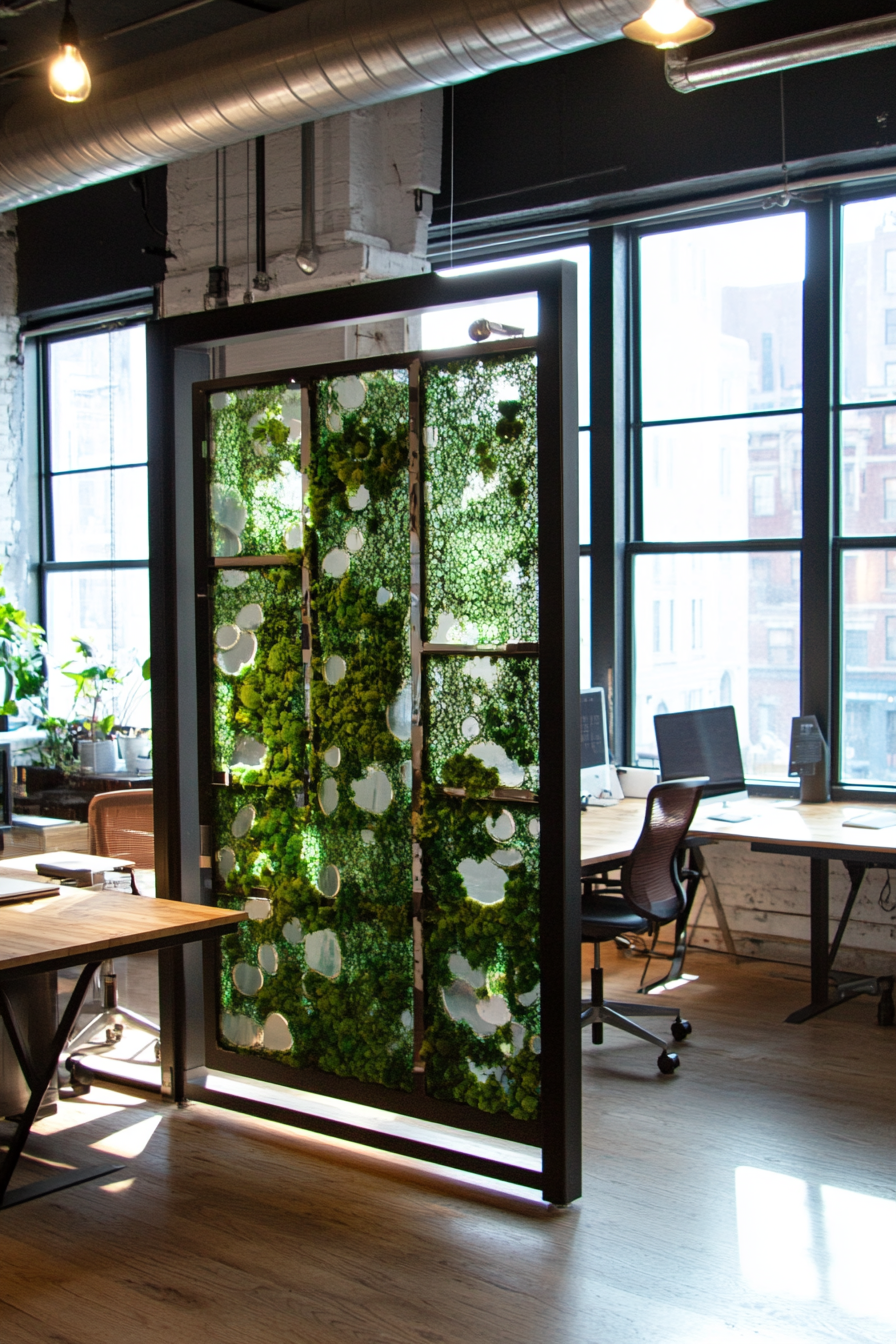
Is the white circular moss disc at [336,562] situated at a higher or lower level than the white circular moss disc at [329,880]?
higher

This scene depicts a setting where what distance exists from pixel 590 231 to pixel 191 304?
2.16 m

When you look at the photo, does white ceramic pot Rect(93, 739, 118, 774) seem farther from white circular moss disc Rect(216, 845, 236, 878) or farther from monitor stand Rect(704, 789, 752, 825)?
monitor stand Rect(704, 789, 752, 825)

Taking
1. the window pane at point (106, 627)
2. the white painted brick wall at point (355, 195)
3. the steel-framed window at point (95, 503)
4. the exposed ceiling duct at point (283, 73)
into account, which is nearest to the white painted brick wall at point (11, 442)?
the steel-framed window at point (95, 503)

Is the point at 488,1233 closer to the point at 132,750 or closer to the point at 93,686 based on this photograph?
the point at 132,750

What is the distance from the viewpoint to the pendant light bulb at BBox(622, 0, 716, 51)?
3.46 meters

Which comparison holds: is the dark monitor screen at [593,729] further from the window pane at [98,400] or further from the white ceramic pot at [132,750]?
the window pane at [98,400]

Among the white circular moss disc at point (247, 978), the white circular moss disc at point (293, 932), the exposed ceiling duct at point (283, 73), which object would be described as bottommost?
the white circular moss disc at point (247, 978)

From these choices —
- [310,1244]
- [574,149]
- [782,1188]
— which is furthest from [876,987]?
[574,149]

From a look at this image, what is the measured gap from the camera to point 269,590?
4441 mm

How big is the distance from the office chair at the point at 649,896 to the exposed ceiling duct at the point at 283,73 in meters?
2.55

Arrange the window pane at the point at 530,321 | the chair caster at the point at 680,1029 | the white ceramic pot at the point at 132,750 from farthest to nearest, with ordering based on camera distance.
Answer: the white ceramic pot at the point at 132,750
the window pane at the point at 530,321
the chair caster at the point at 680,1029

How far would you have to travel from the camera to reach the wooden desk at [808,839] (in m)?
4.92

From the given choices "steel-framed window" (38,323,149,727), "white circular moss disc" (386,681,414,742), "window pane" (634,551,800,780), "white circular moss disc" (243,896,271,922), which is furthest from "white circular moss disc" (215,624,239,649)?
"steel-framed window" (38,323,149,727)

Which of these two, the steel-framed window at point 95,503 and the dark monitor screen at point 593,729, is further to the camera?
the steel-framed window at point 95,503
